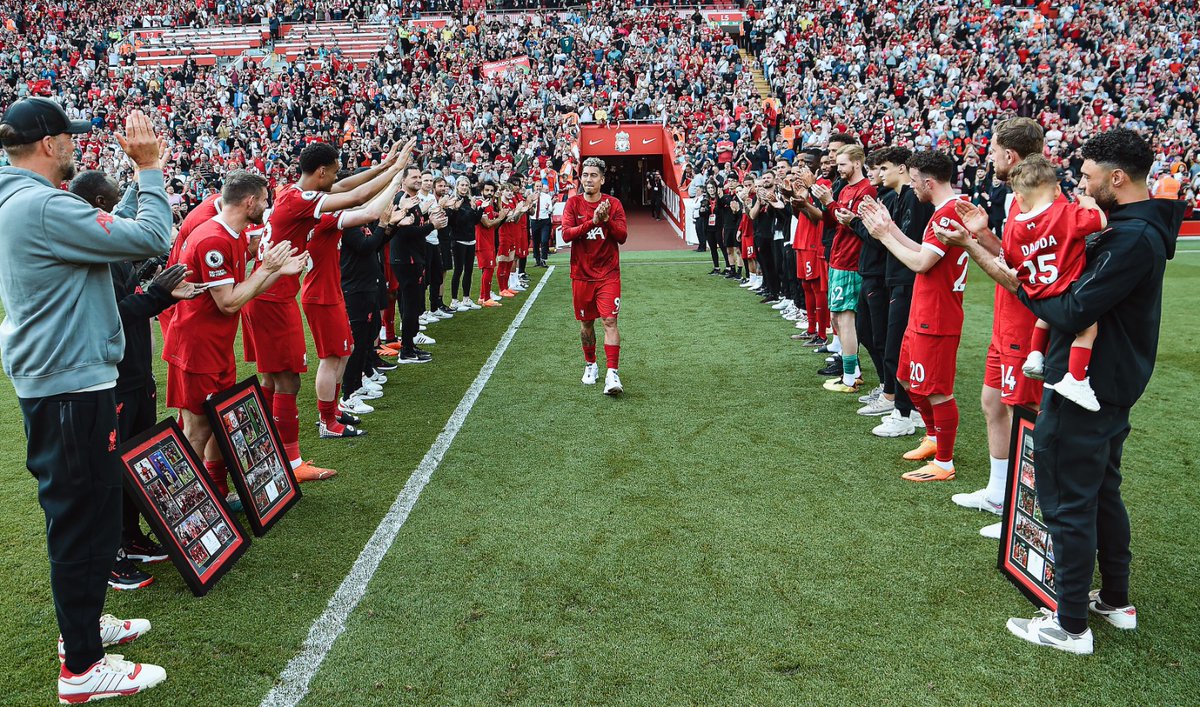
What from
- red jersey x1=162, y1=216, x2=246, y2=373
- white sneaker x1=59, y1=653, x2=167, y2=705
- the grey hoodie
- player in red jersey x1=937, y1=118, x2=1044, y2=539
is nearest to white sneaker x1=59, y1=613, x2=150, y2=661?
white sneaker x1=59, y1=653, x2=167, y2=705

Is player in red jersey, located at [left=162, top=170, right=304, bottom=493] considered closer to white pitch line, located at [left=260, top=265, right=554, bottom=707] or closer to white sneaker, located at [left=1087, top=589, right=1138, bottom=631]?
white pitch line, located at [left=260, top=265, right=554, bottom=707]

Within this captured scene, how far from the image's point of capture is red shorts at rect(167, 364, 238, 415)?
448cm

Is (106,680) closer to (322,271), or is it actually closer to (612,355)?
(322,271)

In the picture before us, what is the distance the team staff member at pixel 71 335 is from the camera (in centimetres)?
275

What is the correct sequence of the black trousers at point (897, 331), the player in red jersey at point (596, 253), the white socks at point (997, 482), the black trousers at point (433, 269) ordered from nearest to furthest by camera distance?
the white socks at point (997, 482) < the black trousers at point (897, 331) < the player in red jersey at point (596, 253) < the black trousers at point (433, 269)

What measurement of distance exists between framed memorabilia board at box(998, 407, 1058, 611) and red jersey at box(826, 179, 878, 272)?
3.49 meters

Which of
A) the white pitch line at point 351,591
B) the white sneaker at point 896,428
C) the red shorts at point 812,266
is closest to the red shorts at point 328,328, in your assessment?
the white pitch line at point 351,591

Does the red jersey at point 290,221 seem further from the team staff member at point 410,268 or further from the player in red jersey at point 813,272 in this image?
the player in red jersey at point 813,272

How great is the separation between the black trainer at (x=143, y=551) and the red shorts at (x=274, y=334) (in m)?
1.42

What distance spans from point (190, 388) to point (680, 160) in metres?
24.5

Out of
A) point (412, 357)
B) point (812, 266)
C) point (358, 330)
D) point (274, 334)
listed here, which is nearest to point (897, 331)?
point (812, 266)

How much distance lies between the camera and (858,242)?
716cm

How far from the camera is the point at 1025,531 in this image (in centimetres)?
372

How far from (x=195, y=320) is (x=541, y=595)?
2.50 metres
